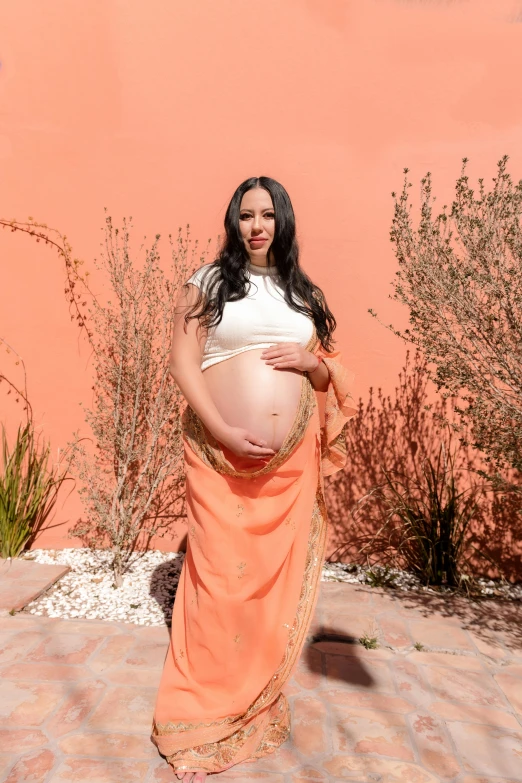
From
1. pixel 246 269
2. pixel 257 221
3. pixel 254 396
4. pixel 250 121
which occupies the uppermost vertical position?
pixel 250 121

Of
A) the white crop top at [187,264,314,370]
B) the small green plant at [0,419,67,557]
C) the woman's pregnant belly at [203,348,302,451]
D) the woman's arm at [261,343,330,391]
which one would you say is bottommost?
the small green plant at [0,419,67,557]

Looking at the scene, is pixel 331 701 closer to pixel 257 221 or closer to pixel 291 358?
pixel 291 358

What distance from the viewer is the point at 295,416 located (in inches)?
72.1

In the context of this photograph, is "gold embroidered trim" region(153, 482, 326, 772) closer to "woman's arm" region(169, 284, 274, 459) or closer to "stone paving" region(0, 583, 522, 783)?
"stone paving" region(0, 583, 522, 783)

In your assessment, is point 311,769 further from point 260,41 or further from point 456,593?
point 260,41

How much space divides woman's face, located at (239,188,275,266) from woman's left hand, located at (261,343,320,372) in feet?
1.20

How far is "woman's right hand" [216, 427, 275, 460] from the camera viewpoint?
1.69 m

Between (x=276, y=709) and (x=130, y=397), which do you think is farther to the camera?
(x=130, y=397)

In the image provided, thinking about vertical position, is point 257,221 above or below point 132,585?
above

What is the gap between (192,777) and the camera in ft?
5.68

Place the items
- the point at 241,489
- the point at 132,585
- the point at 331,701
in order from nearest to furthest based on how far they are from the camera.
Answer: the point at 241,489
the point at 331,701
the point at 132,585

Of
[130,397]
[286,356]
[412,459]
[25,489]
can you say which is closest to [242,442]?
[286,356]

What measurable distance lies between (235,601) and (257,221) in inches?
51.5

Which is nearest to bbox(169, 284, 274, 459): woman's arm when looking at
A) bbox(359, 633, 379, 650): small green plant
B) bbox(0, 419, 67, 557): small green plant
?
bbox(359, 633, 379, 650): small green plant
